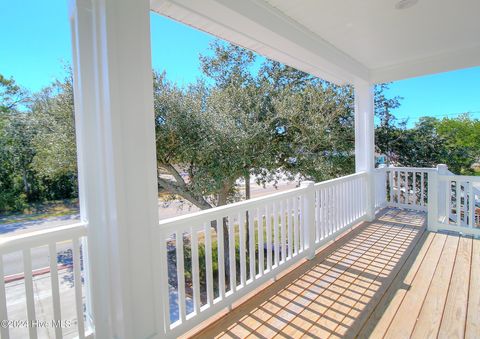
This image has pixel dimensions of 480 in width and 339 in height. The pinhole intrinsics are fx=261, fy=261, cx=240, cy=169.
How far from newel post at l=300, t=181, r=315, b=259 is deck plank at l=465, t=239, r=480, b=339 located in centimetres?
138

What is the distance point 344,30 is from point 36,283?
347 cm

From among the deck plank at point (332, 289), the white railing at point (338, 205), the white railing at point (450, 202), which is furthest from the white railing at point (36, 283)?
the white railing at point (450, 202)

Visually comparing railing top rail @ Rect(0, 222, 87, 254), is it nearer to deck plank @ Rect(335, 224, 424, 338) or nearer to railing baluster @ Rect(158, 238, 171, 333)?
railing baluster @ Rect(158, 238, 171, 333)

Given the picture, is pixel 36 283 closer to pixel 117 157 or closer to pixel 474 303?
pixel 117 157

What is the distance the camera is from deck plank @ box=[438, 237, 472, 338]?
1789 mm

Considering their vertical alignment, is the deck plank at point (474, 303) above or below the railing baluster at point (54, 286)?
below

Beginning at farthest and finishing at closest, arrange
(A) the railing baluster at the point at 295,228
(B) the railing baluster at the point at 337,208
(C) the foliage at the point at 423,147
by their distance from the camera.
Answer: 1. (C) the foliage at the point at 423,147
2. (B) the railing baluster at the point at 337,208
3. (A) the railing baluster at the point at 295,228

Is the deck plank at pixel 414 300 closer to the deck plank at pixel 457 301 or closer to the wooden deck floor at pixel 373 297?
the wooden deck floor at pixel 373 297

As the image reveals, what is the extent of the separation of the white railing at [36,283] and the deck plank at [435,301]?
2177 mm

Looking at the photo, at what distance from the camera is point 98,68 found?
142 cm

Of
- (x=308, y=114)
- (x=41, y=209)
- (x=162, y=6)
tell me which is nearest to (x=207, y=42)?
(x=308, y=114)

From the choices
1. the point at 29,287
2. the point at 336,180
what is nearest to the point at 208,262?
the point at 29,287

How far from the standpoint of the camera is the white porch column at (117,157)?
139cm

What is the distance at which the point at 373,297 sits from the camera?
2.22 m
